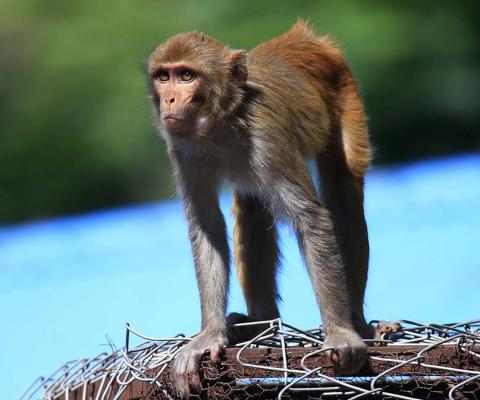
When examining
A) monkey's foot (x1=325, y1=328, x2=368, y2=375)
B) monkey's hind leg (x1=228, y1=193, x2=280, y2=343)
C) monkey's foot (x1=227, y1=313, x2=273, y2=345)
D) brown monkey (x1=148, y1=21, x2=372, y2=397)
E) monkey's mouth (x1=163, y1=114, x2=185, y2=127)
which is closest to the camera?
monkey's foot (x1=325, y1=328, x2=368, y2=375)

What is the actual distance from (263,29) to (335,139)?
962 cm

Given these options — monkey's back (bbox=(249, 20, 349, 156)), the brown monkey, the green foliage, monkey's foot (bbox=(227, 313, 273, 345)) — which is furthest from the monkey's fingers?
the green foliage

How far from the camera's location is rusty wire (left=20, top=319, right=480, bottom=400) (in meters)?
4.98

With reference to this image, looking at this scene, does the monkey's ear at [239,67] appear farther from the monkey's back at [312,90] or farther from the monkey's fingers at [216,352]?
the monkey's fingers at [216,352]

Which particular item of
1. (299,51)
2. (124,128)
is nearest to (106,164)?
(124,128)

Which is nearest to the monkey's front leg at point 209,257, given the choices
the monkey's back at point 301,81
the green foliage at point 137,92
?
the monkey's back at point 301,81

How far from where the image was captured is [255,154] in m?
6.77

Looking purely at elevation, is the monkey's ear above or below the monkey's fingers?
above

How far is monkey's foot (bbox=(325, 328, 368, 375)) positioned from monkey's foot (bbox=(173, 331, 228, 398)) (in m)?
0.58

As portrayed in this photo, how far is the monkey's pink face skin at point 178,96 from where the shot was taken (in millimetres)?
6594

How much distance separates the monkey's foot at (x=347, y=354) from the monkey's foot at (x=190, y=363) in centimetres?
58

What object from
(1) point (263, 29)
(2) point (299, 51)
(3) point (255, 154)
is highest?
(1) point (263, 29)

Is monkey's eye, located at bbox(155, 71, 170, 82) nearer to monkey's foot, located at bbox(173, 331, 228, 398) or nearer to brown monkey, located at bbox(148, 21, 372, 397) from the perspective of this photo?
brown monkey, located at bbox(148, 21, 372, 397)

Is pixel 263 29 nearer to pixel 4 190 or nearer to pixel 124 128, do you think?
pixel 124 128
